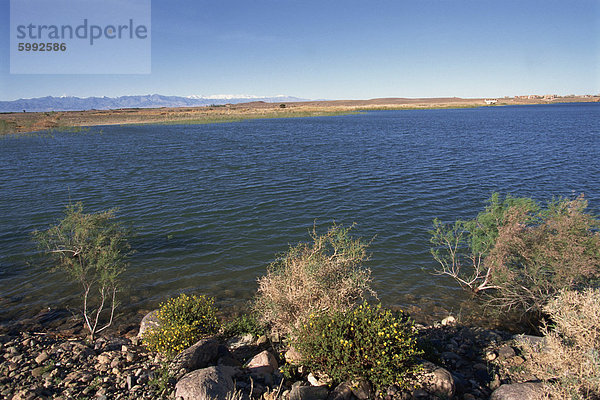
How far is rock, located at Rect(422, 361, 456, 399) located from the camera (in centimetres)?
705

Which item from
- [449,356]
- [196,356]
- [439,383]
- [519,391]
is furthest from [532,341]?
[196,356]

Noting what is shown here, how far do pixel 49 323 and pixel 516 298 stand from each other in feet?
54.2

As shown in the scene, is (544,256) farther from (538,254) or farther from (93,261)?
(93,261)

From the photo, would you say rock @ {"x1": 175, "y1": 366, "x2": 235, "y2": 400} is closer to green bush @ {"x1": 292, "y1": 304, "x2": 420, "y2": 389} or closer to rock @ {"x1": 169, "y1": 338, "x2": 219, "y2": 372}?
rock @ {"x1": 169, "y1": 338, "x2": 219, "y2": 372}

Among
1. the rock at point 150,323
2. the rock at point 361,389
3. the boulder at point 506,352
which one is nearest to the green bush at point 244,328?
the rock at point 150,323

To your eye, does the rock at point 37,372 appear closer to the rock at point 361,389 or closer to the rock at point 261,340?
the rock at point 261,340

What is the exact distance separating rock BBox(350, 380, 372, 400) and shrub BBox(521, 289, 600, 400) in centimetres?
321

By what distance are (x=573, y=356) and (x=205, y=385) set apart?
7.39 m

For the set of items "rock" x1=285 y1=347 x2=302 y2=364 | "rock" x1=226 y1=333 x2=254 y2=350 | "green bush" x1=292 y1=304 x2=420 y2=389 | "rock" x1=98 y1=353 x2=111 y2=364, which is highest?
"green bush" x1=292 y1=304 x2=420 y2=389

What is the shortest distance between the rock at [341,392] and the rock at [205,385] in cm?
210

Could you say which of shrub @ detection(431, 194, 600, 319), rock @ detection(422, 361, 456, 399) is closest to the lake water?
shrub @ detection(431, 194, 600, 319)

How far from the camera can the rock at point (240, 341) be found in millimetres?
9719

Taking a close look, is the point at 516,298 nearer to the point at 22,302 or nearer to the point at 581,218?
the point at 581,218

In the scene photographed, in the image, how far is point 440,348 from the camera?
372 inches
